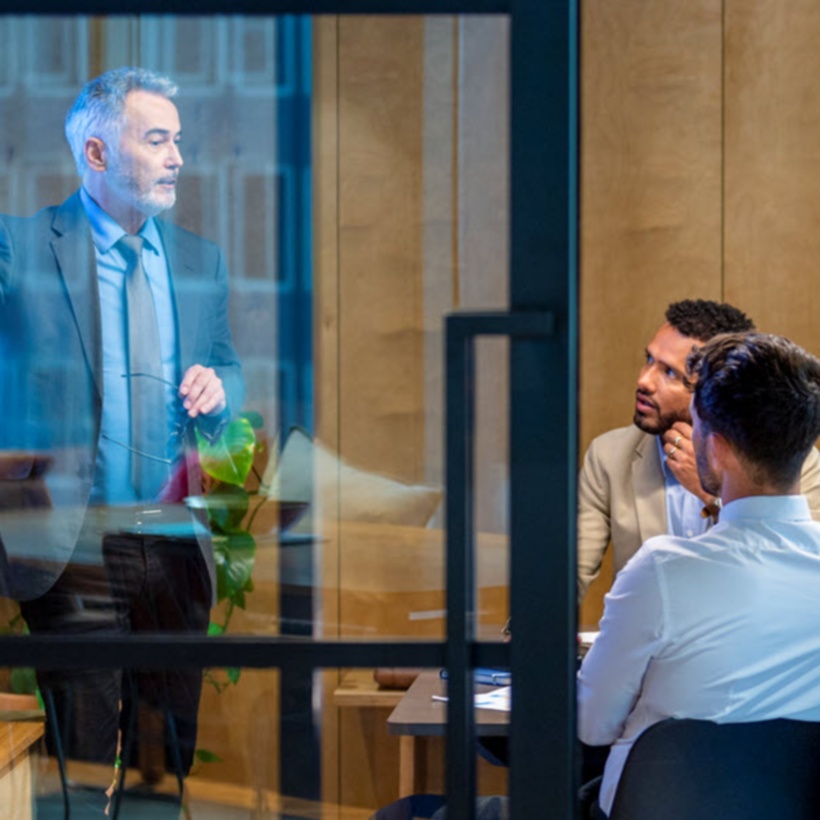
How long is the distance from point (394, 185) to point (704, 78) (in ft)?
10.8

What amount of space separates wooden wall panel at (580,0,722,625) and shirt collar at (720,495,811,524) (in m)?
2.25

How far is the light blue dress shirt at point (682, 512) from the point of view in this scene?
310cm

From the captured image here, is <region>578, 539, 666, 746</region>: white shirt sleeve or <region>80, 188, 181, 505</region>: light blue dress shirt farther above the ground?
<region>80, 188, 181, 505</region>: light blue dress shirt

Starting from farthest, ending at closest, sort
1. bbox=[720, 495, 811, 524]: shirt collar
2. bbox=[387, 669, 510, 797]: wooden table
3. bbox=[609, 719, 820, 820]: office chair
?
bbox=[720, 495, 811, 524]: shirt collar < bbox=[609, 719, 820, 820]: office chair < bbox=[387, 669, 510, 797]: wooden table

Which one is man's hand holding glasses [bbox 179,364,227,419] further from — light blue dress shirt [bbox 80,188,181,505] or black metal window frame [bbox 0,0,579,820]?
black metal window frame [bbox 0,0,579,820]

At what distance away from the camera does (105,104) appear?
1.13m

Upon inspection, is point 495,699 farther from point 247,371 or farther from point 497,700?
point 247,371

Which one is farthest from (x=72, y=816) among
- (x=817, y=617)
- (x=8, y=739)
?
(x=817, y=617)

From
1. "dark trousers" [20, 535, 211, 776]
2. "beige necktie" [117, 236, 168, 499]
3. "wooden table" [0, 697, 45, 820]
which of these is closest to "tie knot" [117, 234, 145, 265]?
"beige necktie" [117, 236, 168, 499]

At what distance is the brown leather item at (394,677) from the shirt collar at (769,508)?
89cm

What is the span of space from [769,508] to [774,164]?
8.18 ft

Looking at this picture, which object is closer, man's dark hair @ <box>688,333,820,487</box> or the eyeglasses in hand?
the eyeglasses in hand

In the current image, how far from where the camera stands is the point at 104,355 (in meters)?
1.14

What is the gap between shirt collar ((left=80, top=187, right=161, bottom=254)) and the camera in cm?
112
